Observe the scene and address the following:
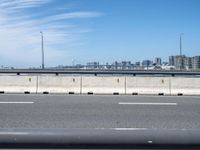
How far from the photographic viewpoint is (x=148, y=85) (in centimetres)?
1648

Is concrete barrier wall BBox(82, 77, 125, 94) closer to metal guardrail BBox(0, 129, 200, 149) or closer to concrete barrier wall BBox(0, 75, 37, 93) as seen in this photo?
concrete barrier wall BBox(0, 75, 37, 93)

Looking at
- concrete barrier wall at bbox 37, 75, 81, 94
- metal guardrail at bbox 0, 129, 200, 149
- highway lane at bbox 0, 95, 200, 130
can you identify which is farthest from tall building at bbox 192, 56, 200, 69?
metal guardrail at bbox 0, 129, 200, 149

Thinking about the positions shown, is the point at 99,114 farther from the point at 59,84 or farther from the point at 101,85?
the point at 59,84

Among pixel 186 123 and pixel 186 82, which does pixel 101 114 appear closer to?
pixel 186 123

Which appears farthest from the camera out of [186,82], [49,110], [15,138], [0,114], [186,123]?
[186,82]

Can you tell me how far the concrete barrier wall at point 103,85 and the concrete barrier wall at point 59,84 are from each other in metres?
0.39

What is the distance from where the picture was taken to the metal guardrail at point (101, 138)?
4.50 metres

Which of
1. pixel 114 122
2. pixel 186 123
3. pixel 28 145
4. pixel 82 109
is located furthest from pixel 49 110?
pixel 28 145

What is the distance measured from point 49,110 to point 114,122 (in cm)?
286

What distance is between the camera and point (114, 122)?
8641mm

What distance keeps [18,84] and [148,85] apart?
6434mm

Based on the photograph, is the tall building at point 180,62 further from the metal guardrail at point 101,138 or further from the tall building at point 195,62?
the metal guardrail at point 101,138

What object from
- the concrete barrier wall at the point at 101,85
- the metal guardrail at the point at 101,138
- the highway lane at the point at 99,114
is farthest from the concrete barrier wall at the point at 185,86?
the metal guardrail at the point at 101,138

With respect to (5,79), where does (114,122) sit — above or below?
below
